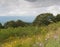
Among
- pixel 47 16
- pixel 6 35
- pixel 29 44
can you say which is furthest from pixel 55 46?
pixel 47 16

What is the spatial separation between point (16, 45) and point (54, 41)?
270cm

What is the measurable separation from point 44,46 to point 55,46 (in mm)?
528

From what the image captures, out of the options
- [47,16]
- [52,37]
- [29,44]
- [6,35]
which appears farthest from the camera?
[47,16]

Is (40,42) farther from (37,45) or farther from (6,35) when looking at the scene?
(6,35)

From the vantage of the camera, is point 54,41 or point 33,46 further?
point 33,46

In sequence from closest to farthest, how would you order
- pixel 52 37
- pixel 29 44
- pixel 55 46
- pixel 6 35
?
pixel 55 46 < pixel 52 37 < pixel 29 44 < pixel 6 35

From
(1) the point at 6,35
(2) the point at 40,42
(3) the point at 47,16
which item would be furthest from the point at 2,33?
(3) the point at 47,16

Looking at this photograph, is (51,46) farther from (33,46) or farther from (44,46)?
Result: (33,46)

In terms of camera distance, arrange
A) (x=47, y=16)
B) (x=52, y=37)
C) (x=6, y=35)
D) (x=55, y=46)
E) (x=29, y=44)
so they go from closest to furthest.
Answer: (x=55, y=46) → (x=52, y=37) → (x=29, y=44) → (x=6, y=35) → (x=47, y=16)

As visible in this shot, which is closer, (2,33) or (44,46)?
(44,46)

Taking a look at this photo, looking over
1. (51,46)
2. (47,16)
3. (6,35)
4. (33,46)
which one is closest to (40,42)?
(33,46)

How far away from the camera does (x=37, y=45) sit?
36.3 feet

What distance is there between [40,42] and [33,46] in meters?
0.36

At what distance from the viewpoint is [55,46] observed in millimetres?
10547
